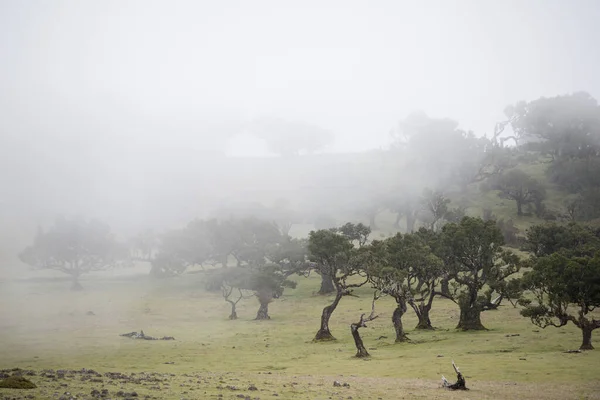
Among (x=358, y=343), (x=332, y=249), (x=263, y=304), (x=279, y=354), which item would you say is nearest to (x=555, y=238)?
(x=332, y=249)

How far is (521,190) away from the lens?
109 m

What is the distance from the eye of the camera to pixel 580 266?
30109mm

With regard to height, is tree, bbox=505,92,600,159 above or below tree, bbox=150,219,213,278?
above

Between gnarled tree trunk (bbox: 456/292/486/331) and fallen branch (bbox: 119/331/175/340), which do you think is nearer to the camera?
gnarled tree trunk (bbox: 456/292/486/331)

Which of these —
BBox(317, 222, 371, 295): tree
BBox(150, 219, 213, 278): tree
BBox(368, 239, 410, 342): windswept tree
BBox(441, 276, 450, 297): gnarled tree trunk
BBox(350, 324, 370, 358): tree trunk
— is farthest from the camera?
BBox(150, 219, 213, 278): tree

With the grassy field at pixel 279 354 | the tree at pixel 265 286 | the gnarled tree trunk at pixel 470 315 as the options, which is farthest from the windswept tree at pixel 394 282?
the tree at pixel 265 286

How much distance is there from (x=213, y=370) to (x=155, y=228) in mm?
116728

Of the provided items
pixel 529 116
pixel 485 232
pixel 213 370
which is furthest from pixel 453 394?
pixel 529 116

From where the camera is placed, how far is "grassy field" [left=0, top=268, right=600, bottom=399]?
20.2 meters

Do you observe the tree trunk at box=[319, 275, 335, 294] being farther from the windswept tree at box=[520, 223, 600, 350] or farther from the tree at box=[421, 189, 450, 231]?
the windswept tree at box=[520, 223, 600, 350]

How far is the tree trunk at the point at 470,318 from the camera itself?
4081 cm

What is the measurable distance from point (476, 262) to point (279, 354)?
20651mm

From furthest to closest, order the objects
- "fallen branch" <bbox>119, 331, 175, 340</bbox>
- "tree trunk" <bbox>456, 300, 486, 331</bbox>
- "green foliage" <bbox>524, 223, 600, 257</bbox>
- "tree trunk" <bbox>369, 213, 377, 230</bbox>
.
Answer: "tree trunk" <bbox>369, 213, 377, 230</bbox> → "green foliage" <bbox>524, 223, 600, 257</bbox> → "fallen branch" <bbox>119, 331, 175, 340</bbox> → "tree trunk" <bbox>456, 300, 486, 331</bbox>

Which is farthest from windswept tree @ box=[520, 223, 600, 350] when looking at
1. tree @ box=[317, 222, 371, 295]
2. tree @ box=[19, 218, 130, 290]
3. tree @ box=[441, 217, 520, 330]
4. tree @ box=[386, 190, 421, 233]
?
tree @ box=[19, 218, 130, 290]
